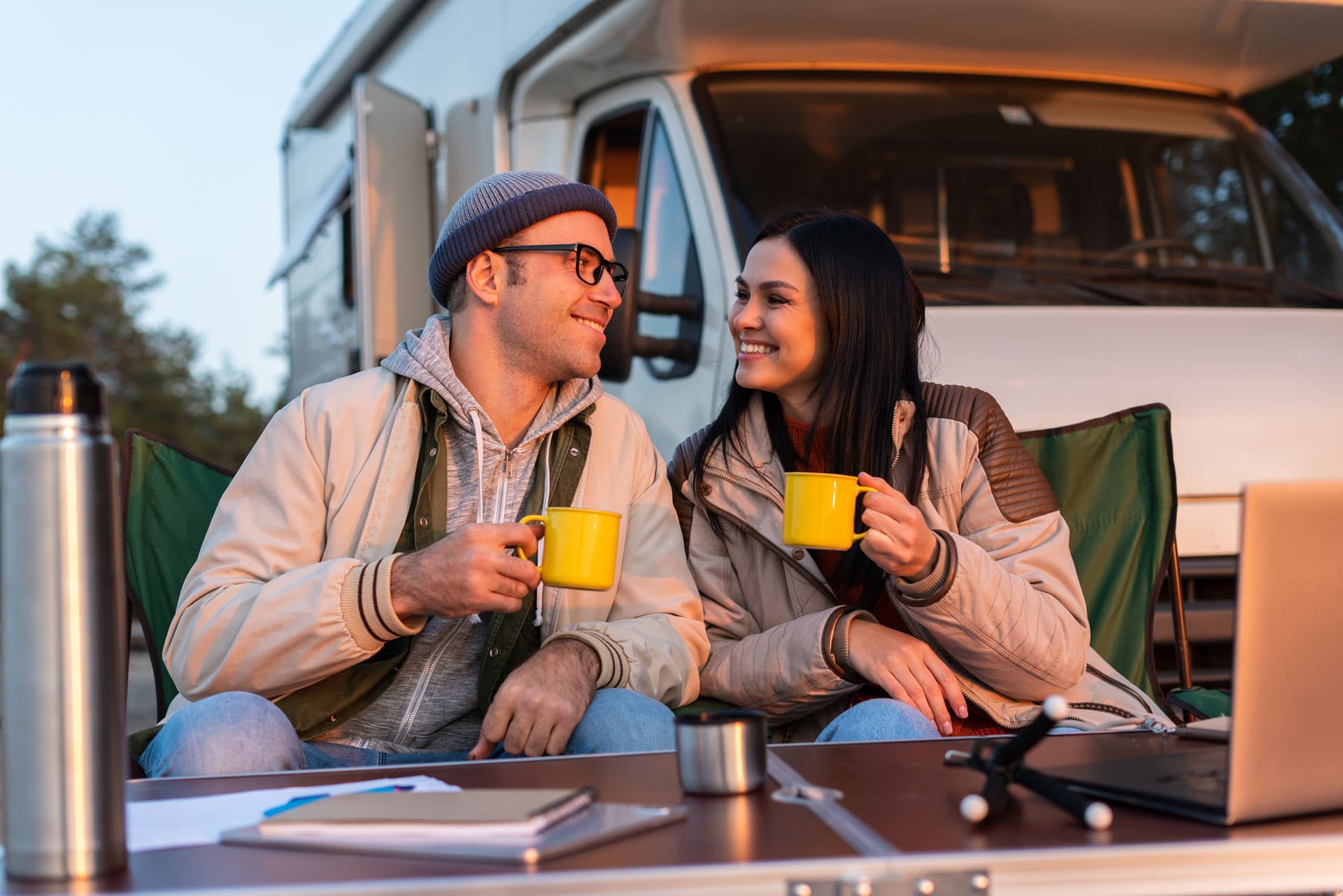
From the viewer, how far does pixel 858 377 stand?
3061 mm

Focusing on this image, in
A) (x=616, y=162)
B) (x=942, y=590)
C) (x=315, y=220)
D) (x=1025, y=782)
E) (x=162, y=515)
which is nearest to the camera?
(x=1025, y=782)

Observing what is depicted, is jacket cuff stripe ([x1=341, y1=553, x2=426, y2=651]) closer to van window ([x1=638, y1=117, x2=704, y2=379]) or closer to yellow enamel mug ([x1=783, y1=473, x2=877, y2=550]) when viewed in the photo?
yellow enamel mug ([x1=783, y1=473, x2=877, y2=550])

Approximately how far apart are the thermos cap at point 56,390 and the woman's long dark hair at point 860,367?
190 centimetres

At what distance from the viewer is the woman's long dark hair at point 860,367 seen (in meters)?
3.01

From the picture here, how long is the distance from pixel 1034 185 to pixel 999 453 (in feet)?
5.37

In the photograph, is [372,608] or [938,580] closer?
[372,608]

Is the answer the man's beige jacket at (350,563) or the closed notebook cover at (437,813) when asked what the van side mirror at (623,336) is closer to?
the man's beige jacket at (350,563)

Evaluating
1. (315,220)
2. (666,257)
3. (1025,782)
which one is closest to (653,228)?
(666,257)

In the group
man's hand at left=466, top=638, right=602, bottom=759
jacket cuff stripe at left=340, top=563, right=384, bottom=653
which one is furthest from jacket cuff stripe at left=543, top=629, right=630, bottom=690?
jacket cuff stripe at left=340, top=563, right=384, bottom=653

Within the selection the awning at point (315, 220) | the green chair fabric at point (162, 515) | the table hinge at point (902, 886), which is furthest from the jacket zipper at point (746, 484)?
the awning at point (315, 220)

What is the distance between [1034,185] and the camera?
4316mm

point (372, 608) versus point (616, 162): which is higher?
point (616, 162)

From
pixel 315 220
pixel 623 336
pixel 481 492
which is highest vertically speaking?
pixel 315 220

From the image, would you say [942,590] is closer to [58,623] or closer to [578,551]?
[578,551]
